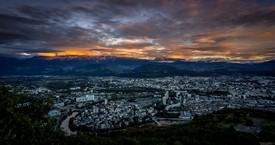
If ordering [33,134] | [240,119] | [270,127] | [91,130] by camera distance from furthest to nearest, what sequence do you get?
[91,130] < [240,119] < [270,127] < [33,134]

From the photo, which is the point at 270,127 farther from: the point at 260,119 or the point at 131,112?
the point at 131,112

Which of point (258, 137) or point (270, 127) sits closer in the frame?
point (258, 137)

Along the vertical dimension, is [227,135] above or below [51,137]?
below

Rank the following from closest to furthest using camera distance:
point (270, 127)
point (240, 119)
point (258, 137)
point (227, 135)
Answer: point (227, 135)
point (258, 137)
point (270, 127)
point (240, 119)

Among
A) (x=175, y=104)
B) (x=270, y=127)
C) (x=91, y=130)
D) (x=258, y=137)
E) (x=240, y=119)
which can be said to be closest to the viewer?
(x=258, y=137)

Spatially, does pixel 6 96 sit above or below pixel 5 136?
above

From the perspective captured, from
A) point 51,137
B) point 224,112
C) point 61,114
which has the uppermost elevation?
point 51,137

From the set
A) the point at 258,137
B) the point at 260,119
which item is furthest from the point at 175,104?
the point at 258,137

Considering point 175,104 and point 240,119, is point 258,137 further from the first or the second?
point 175,104

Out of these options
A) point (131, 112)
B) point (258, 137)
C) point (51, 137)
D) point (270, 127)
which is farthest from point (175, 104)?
point (51, 137)
